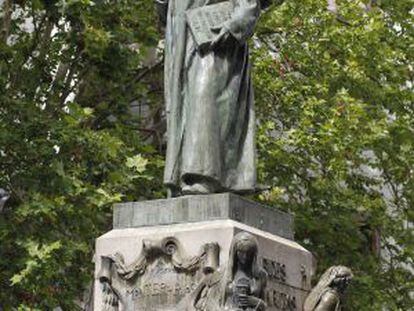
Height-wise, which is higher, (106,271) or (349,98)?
(349,98)

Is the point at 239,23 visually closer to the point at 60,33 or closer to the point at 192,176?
the point at 192,176

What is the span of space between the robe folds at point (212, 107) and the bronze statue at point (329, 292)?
103cm

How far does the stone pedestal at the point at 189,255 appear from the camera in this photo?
11.3 meters

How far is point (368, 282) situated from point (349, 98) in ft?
9.86

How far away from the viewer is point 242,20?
1215 cm

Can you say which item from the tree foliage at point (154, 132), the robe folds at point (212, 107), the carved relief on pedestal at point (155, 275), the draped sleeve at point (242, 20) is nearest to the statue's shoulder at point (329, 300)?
the robe folds at point (212, 107)

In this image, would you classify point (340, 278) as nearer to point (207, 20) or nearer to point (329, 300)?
point (329, 300)

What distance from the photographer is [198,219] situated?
38.1ft

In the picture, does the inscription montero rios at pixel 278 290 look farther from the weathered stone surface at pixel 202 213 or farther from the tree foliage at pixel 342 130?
the tree foliage at pixel 342 130

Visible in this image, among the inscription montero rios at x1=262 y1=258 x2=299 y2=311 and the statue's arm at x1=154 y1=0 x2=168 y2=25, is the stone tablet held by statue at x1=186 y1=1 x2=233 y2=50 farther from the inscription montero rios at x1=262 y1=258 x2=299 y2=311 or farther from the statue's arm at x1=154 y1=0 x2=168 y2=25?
the inscription montero rios at x1=262 y1=258 x2=299 y2=311

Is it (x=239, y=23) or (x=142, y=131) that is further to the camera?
(x=142, y=131)

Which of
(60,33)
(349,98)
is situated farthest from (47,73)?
(349,98)

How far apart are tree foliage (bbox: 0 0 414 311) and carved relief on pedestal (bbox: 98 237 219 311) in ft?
24.4

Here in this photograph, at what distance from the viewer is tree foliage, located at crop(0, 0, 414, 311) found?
67.1ft
